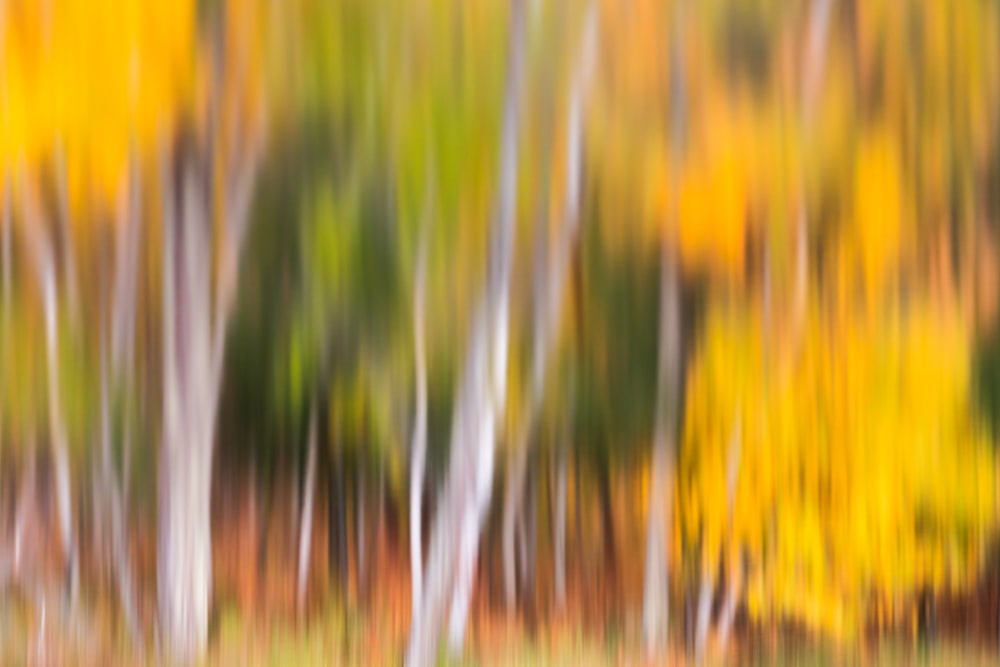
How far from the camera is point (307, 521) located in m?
2.45

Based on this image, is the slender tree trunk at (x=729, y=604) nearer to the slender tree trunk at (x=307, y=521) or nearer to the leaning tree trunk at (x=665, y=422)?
the leaning tree trunk at (x=665, y=422)

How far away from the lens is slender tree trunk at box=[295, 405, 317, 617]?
243cm

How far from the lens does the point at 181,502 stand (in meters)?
2.42

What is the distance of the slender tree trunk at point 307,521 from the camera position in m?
2.43

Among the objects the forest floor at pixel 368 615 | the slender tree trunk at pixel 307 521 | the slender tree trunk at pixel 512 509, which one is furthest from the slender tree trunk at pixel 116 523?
the slender tree trunk at pixel 512 509

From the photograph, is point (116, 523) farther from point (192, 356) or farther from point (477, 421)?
point (477, 421)

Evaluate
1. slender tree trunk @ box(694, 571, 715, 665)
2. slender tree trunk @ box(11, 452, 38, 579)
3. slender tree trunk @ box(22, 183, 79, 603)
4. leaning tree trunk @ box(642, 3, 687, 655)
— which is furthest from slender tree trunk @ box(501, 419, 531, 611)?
slender tree trunk @ box(11, 452, 38, 579)

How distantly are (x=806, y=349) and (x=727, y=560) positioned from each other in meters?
0.60

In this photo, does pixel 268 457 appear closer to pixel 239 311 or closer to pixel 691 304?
pixel 239 311

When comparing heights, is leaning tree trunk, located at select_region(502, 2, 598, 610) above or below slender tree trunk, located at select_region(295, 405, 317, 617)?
above

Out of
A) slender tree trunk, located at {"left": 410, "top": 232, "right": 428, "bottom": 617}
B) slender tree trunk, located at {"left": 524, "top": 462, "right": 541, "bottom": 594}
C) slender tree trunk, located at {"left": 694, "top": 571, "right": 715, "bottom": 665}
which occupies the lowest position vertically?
slender tree trunk, located at {"left": 694, "top": 571, "right": 715, "bottom": 665}

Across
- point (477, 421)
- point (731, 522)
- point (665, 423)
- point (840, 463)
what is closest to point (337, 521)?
point (477, 421)

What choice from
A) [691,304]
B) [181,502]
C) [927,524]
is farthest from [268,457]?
[927,524]

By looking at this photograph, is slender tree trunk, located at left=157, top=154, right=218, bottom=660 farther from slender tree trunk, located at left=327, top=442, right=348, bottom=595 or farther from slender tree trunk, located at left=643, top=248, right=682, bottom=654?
slender tree trunk, located at left=643, top=248, right=682, bottom=654
